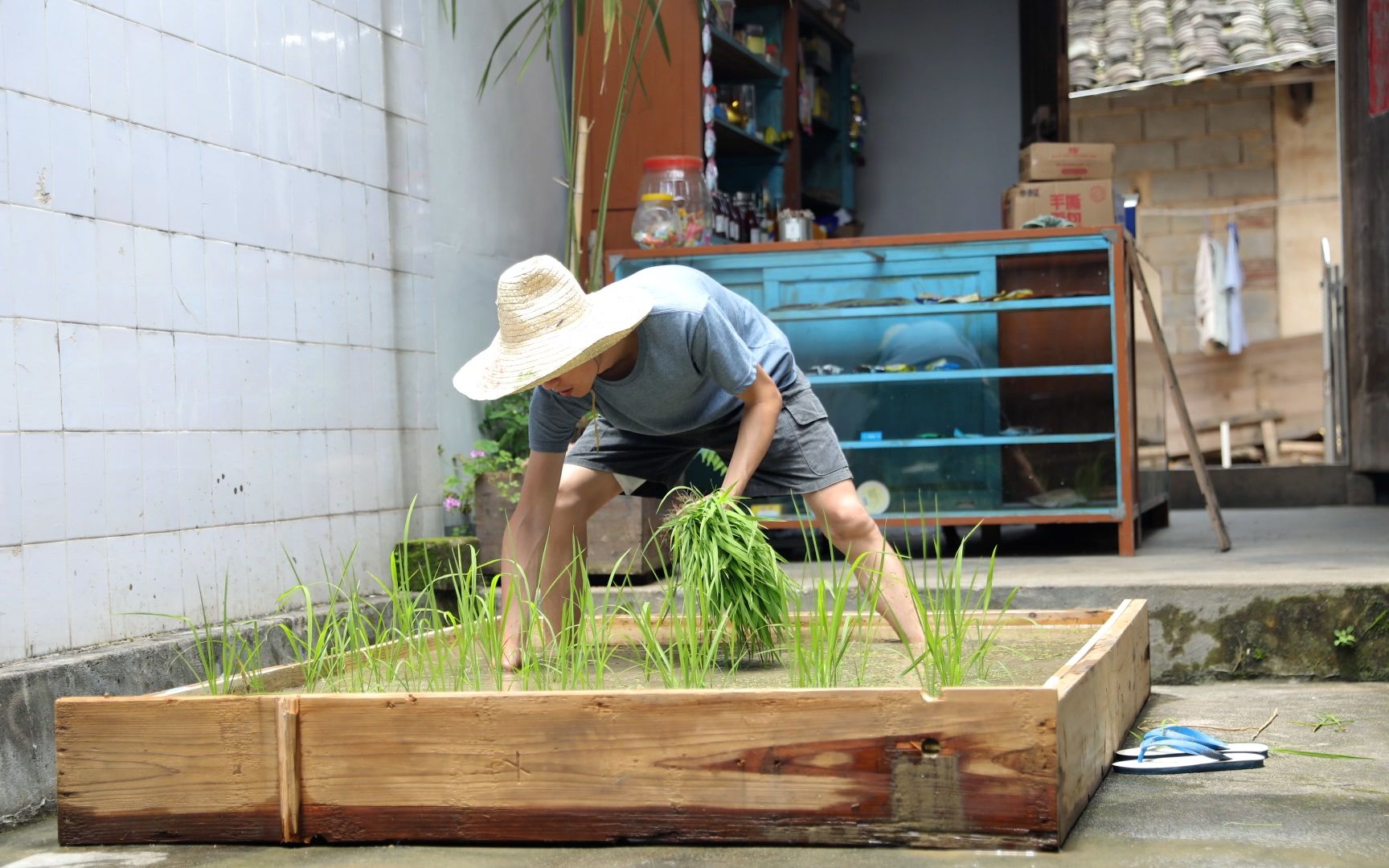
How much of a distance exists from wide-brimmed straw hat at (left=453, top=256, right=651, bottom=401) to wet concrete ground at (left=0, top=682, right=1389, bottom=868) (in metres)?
0.91

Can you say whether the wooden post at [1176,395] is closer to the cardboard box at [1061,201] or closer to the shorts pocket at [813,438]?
the cardboard box at [1061,201]

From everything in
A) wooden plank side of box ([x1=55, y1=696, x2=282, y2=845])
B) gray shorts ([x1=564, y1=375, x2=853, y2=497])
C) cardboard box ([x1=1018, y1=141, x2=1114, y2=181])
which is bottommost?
wooden plank side of box ([x1=55, y1=696, x2=282, y2=845])

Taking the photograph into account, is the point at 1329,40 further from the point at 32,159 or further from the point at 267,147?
the point at 32,159

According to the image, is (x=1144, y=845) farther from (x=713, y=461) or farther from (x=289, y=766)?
(x=713, y=461)

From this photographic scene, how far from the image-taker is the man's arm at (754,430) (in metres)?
2.93

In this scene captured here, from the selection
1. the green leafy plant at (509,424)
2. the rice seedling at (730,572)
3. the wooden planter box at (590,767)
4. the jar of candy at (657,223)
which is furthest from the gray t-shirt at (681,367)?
the jar of candy at (657,223)

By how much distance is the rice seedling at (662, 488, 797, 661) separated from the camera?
9.05 ft

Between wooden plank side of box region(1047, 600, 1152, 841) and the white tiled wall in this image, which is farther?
the white tiled wall

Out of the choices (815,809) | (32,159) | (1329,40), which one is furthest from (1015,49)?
(815,809)

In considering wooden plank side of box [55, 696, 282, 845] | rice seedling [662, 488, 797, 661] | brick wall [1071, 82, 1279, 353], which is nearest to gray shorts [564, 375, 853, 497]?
rice seedling [662, 488, 797, 661]

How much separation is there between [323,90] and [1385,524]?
4.85m

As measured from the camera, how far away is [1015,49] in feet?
28.8

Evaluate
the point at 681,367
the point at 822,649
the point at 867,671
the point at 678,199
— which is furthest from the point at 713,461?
the point at 822,649

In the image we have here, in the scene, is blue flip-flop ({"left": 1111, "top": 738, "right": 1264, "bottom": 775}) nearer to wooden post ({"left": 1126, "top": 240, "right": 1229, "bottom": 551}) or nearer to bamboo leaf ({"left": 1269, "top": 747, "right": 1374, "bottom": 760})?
bamboo leaf ({"left": 1269, "top": 747, "right": 1374, "bottom": 760})
